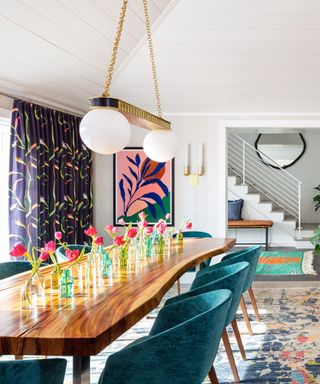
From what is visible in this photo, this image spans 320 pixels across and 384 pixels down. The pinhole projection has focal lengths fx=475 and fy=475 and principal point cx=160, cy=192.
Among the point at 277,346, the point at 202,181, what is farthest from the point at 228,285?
the point at 202,181

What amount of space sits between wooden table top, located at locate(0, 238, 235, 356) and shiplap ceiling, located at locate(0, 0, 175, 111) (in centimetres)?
157

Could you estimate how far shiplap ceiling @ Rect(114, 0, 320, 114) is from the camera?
3482 mm

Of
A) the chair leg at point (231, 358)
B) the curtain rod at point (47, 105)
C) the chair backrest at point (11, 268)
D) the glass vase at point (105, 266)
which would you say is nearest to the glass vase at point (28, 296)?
the glass vase at point (105, 266)

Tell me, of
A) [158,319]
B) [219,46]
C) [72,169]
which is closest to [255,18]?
[219,46]

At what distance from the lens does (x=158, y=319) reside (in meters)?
2.33

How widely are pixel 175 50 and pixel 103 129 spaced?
1796 millimetres

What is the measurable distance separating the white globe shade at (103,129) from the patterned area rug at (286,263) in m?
4.59

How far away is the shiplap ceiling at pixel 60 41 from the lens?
2.96m

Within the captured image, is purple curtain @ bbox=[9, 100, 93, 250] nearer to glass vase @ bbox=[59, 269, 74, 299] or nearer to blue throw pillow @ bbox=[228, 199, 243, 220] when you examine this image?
glass vase @ bbox=[59, 269, 74, 299]

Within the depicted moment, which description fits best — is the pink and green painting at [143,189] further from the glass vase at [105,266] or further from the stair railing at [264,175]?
the stair railing at [264,175]

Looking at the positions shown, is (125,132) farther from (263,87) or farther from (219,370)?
(263,87)

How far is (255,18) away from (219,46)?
490 mm

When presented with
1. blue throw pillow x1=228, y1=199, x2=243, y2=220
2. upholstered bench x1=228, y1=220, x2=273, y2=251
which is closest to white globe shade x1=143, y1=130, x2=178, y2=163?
upholstered bench x1=228, y1=220, x2=273, y2=251

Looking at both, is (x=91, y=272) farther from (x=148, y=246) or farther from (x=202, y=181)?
(x=202, y=181)
